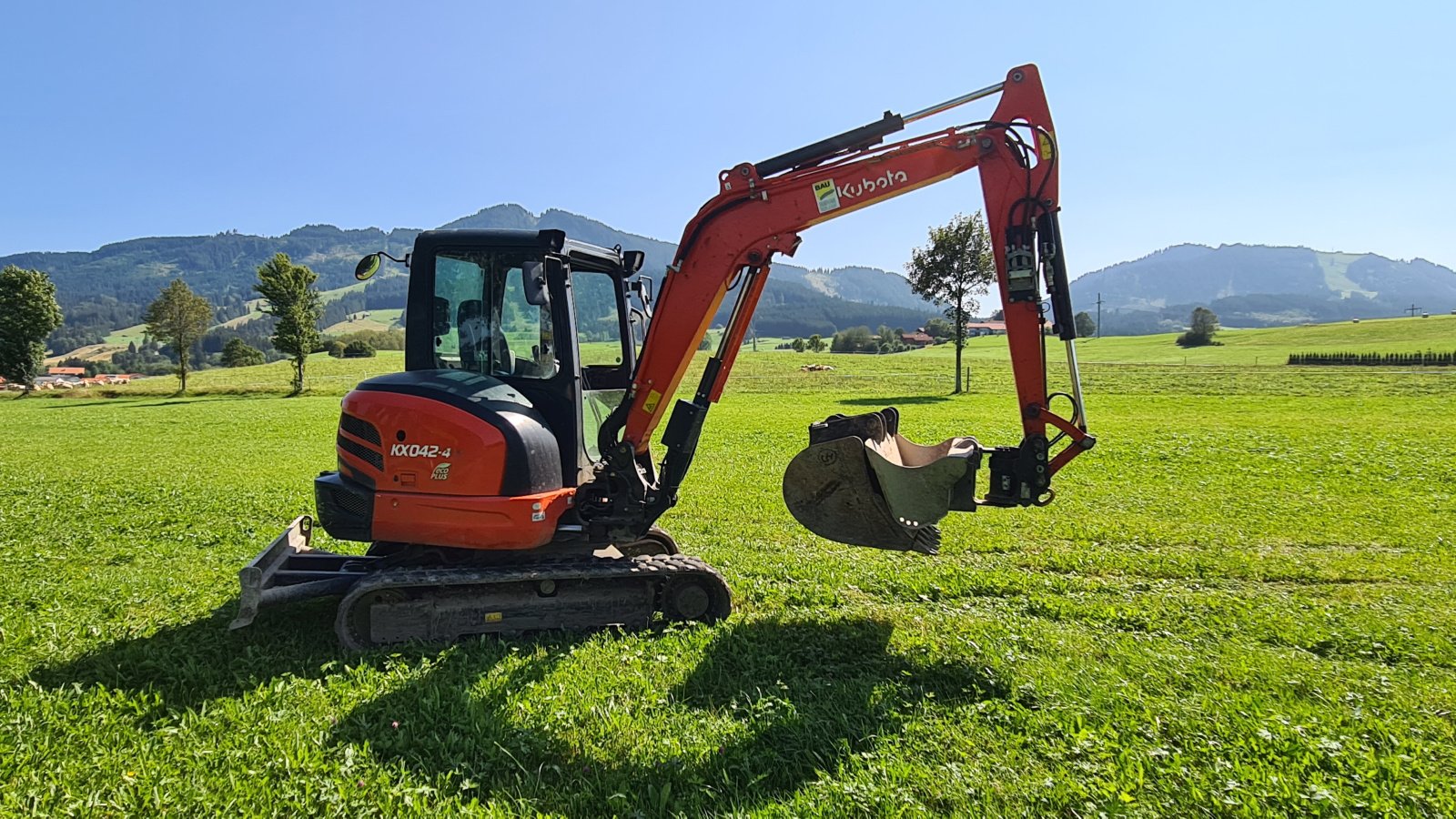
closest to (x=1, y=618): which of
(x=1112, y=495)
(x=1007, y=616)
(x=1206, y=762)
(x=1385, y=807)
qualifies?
(x=1007, y=616)

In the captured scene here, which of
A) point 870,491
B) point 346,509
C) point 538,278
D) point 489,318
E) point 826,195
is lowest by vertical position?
point 870,491

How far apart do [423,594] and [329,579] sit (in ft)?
2.72

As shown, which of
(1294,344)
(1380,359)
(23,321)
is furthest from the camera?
(1294,344)

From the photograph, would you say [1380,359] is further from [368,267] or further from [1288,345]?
[368,267]

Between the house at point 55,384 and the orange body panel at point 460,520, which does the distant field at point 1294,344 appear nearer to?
the orange body panel at point 460,520

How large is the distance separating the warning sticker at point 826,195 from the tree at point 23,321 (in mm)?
57440

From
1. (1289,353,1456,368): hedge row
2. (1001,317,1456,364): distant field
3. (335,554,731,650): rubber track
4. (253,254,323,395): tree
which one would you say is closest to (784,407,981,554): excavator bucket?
(335,554,731,650): rubber track

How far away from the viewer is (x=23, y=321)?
44562 millimetres

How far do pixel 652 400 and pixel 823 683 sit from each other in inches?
99.4

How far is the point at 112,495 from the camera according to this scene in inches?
462

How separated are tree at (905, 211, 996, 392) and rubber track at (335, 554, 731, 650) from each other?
2967cm

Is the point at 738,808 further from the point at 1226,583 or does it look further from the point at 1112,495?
the point at 1112,495

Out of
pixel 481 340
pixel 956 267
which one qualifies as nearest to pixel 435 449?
pixel 481 340

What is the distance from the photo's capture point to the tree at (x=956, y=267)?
33875 millimetres
